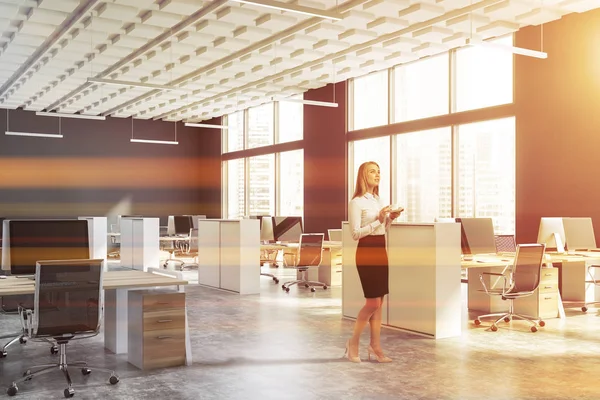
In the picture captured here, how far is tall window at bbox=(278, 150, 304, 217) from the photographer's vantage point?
16125 millimetres

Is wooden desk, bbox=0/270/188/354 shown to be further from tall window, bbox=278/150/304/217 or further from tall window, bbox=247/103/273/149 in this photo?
tall window, bbox=247/103/273/149

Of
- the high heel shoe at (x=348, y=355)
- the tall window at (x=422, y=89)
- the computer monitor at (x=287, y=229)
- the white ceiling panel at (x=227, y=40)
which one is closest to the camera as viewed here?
the high heel shoe at (x=348, y=355)

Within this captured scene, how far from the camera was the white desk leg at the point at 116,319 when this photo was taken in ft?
18.4

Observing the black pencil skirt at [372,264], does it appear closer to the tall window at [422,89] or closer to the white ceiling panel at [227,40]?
the white ceiling panel at [227,40]

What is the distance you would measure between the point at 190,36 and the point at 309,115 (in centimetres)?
546

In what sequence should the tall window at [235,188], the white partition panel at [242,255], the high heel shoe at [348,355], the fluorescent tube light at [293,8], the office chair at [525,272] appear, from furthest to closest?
the tall window at [235,188] → the white partition panel at [242,255] → the fluorescent tube light at [293,8] → the office chair at [525,272] → the high heel shoe at [348,355]

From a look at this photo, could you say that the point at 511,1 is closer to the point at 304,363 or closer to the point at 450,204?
the point at 450,204

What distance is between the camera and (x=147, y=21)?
9.62 m

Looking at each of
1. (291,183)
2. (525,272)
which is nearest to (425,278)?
(525,272)

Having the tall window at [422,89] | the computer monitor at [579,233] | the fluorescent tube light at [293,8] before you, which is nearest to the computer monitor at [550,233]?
the computer monitor at [579,233]

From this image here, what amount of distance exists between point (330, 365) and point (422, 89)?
8.28 meters

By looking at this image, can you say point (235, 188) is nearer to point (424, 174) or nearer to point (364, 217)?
point (424, 174)

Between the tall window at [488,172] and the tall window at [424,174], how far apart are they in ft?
1.04

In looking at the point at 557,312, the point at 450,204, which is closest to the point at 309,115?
the point at 450,204
